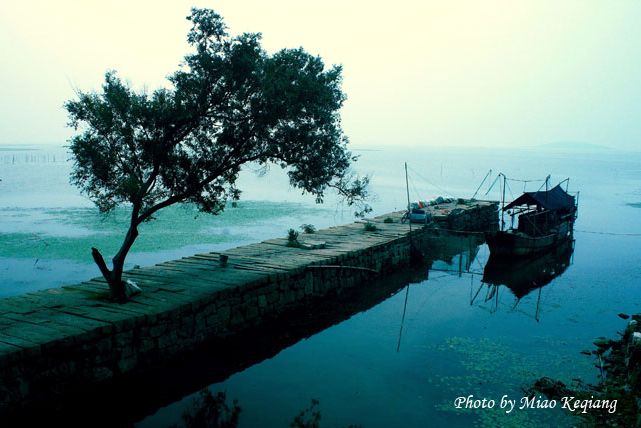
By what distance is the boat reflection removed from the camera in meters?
26.5

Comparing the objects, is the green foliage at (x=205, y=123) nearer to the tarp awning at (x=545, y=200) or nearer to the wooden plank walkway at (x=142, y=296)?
the wooden plank walkway at (x=142, y=296)

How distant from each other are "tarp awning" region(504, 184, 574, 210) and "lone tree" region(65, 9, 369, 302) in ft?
79.5

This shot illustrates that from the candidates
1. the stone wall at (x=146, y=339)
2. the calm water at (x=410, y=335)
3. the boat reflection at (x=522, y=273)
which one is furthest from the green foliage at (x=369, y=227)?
the stone wall at (x=146, y=339)

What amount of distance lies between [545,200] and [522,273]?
31.4 feet

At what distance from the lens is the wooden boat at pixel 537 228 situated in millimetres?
34125

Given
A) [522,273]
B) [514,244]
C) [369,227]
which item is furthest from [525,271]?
[369,227]

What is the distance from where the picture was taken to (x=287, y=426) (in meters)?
13.2

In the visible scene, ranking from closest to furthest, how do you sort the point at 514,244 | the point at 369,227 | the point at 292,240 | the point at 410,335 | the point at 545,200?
the point at 410,335, the point at 292,240, the point at 369,227, the point at 514,244, the point at 545,200

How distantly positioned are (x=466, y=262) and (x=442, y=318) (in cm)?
1410

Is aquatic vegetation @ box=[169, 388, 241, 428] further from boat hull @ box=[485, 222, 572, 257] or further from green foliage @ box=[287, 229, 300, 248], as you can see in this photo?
boat hull @ box=[485, 222, 572, 257]

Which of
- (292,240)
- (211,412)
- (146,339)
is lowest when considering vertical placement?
(211,412)

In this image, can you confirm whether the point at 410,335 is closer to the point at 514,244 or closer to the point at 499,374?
the point at 499,374

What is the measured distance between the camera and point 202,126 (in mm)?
17781

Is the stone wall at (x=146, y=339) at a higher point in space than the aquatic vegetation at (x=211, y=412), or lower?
higher
